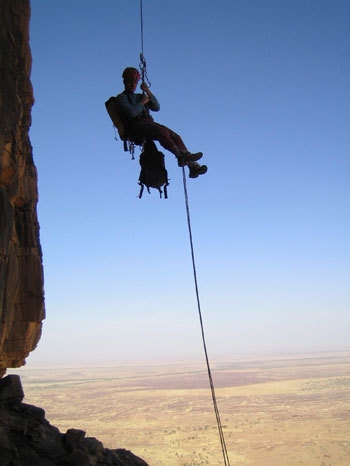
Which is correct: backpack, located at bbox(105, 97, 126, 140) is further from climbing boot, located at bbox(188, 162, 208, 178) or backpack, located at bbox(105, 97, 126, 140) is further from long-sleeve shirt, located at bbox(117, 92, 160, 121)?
climbing boot, located at bbox(188, 162, 208, 178)

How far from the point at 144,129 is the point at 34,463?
23.1 ft

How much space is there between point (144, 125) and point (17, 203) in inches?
183

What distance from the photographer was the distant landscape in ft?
126

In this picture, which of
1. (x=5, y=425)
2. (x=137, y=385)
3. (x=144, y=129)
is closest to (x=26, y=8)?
(x=144, y=129)

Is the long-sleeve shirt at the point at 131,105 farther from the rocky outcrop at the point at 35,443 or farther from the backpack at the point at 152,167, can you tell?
the rocky outcrop at the point at 35,443

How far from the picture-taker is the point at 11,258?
988 cm

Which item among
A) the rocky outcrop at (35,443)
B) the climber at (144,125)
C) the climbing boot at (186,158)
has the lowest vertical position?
the rocky outcrop at (35,443)

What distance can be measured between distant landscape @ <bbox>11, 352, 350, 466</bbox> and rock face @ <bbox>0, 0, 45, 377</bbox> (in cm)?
2934

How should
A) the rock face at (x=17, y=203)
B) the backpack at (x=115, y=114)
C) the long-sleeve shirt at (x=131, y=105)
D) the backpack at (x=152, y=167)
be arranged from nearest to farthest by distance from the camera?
the long-sleeve shirt at (x=131, y=105)
the backpack at (x=115, y=114)
the backpack at (x=152, y=167)
the rock face at (x=17, y=203)

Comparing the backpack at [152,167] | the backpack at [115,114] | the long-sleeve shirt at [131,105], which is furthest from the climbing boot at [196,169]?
the backpack at [115,114]

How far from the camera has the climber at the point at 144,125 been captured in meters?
7.62

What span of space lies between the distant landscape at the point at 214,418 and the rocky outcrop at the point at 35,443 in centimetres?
2832

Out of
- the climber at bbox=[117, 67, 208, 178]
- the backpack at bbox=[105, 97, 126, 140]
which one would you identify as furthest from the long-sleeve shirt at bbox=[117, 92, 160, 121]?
the backpack at bbox=[105, 97, 126, 140]

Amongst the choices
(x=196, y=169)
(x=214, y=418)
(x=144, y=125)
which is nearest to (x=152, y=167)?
(x=144, y=125)
